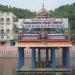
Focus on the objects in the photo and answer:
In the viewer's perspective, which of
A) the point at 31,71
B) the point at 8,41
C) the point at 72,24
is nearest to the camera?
the point at 31,71

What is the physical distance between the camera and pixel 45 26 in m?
33.8

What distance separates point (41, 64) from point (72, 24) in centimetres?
3844

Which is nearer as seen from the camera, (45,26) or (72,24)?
(45,26)

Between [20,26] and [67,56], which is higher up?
[20,26]

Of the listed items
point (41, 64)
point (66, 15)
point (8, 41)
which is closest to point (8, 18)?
point (8, 41)

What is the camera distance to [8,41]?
77812 millimetres

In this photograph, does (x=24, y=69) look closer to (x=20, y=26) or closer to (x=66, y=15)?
(x=20, y=26)

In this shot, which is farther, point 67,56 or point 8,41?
point 8,41

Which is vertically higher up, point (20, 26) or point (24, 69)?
point (20, 26)

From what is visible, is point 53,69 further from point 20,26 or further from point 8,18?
point 8,18

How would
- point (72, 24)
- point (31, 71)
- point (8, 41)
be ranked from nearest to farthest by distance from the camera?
point (31, 71) < point (72, 24) < point (8, 41)

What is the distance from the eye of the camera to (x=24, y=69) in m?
33.1

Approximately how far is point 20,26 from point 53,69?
441 centimetres

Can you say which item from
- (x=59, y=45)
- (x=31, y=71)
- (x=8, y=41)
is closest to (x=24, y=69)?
(x=31, y=71)
